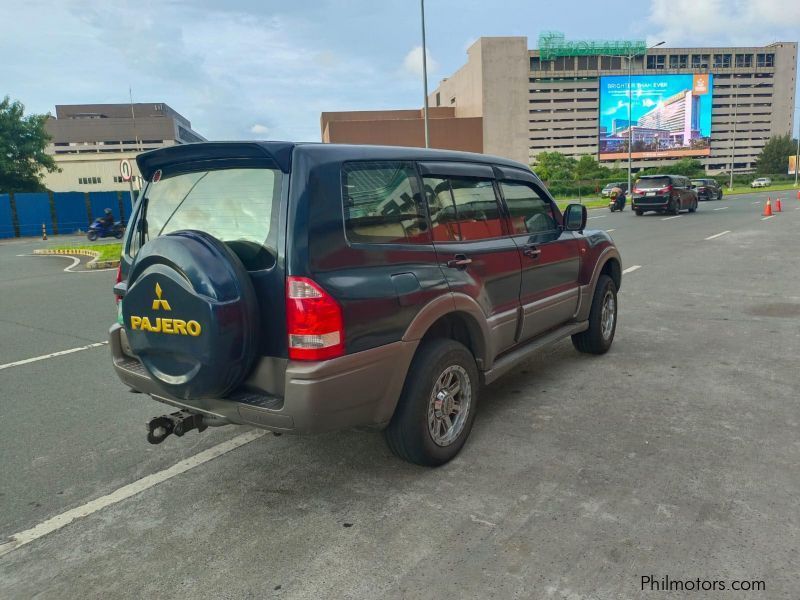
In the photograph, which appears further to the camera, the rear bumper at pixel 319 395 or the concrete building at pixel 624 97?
the concrete building at pixel 624 97

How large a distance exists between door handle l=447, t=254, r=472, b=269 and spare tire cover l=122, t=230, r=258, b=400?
1219 millimetres

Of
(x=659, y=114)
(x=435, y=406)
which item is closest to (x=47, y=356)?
(x=435, y=406)

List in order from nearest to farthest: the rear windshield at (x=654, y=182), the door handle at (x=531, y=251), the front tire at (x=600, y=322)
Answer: the door handle at (x=531, y=251)
the front tire at (x=600, y=322)
the rear windshield at (x=654, y=182)

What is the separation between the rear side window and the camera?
119 inches

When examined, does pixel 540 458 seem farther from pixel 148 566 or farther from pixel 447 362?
A: pixel 148 566

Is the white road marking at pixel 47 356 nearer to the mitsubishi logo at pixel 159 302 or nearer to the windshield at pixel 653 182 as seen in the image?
the mitsubishi logo at pixel 159 302

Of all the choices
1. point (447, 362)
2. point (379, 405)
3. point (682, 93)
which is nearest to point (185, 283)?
point (379, 405)

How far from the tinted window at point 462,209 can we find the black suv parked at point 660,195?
24.6 metres

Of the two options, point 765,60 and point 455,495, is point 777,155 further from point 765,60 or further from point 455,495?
point 455,495

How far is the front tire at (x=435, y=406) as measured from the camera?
10.5ft

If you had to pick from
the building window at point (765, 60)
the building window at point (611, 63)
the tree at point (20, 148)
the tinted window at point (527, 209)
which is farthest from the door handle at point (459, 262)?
the building window at point (765, 60)

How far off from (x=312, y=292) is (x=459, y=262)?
3.67 feet

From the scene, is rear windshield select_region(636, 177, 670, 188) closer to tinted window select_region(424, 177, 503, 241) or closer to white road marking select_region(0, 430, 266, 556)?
tinted window select_region(424, 177, 503, 241)

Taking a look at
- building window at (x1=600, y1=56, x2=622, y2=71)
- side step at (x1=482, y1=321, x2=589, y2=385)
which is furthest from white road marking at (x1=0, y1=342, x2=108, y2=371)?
building window at (x1=600, y1=56, x2=622, y2=71)
